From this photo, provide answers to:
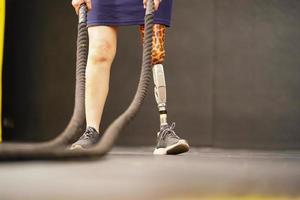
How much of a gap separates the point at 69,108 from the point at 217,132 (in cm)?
95

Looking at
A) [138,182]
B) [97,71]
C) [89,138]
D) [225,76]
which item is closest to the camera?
[138,182]

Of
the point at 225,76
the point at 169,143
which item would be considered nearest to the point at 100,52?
the point at 169,143

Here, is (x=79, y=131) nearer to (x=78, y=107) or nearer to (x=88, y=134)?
(x=78, y=107)

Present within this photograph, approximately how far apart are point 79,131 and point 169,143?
1.73 feet

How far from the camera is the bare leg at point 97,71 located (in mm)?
1865

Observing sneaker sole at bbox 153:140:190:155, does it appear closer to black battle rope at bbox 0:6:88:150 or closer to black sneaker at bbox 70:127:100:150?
black sneaker at bbox 70:127:100:150

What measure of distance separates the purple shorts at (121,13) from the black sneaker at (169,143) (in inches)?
16.0

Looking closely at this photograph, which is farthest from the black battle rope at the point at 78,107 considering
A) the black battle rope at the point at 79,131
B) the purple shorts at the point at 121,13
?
the purple shorts at the point at 121,13

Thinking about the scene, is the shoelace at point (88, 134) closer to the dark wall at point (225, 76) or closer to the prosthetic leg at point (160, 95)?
the prosthetic leg at point (160, 95)

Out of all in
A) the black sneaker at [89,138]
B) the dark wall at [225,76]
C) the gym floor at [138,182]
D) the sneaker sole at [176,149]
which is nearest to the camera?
the gym floor at [138,182]

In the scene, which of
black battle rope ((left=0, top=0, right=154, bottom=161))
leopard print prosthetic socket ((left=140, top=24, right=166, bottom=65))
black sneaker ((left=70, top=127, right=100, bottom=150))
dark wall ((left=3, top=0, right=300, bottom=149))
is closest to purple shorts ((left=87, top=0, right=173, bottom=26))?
leopard print prosthetic socket ((left=140, top=24, right=166, bottom=65))

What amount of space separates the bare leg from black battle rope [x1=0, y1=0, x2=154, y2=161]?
Result: 0.19m

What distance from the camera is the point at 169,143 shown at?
187 cm

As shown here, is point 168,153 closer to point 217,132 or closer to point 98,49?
point 98,49
